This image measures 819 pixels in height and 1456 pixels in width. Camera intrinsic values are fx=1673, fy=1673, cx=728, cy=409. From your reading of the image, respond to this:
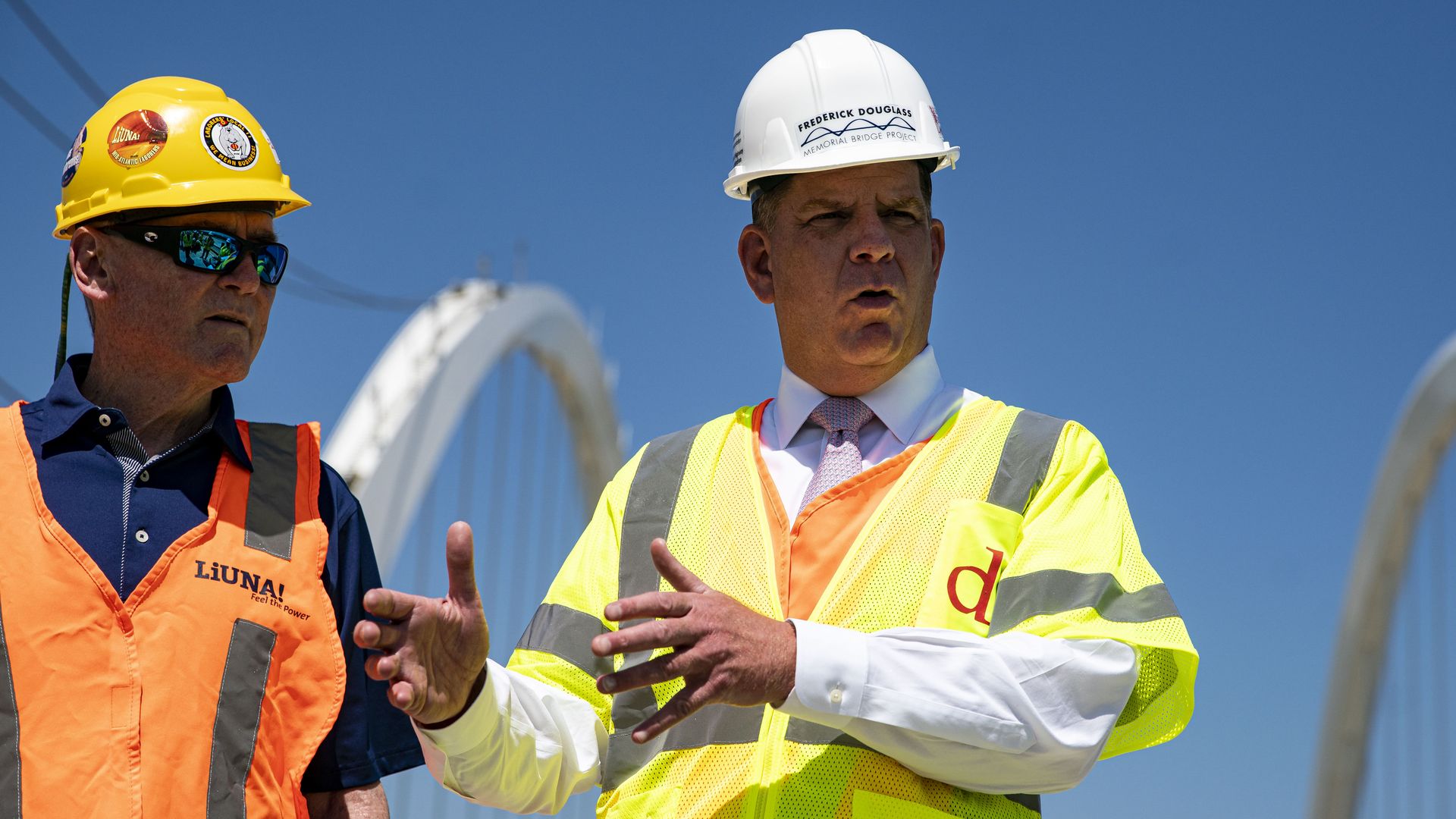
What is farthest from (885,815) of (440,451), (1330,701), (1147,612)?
(1330,701)

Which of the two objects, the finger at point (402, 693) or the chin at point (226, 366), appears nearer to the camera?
the finger at point (402, 693)

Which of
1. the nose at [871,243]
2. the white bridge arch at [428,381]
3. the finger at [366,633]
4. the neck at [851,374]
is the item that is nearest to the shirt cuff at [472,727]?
the finger at [366,633]

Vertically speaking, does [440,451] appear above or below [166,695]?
above

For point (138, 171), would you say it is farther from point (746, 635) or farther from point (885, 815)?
point (885, 815)

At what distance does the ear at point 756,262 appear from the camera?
4.21m

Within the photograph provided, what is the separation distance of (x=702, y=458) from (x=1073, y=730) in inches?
45.8

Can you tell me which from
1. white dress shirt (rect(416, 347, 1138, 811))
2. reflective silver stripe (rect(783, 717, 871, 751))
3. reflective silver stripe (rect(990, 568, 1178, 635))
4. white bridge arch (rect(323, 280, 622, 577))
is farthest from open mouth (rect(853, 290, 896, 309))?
white bridge arch (rect(323, 280, 622, 577))

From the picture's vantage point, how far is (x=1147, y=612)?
11.1 ft

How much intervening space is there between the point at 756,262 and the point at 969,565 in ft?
3.56

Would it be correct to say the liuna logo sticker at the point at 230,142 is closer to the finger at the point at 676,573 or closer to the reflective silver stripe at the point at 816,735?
the finger at the point at 676,573

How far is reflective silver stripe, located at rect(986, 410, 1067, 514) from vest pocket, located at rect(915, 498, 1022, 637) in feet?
0.13

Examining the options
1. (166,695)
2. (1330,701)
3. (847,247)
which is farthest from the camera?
(1330,701)

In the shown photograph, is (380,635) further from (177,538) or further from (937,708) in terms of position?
(937,708)

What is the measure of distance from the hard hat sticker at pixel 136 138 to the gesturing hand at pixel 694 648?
1.55 metres
